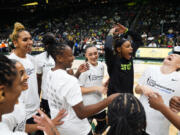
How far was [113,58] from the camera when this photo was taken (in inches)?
113

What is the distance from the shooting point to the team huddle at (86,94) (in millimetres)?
1026

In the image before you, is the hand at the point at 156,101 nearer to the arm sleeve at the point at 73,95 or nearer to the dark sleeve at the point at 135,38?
the arm sleeve at the point at 73,95

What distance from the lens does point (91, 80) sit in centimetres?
278

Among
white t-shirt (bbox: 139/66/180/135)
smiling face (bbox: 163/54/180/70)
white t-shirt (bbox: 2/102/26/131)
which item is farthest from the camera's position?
smiling face (bbox: 163/54/180/70)

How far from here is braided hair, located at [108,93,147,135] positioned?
99 cm

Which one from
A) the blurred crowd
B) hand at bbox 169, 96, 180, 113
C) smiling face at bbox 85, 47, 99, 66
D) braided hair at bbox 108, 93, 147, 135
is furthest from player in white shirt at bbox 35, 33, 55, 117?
the blurred crowd

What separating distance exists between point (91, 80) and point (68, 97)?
1.26 m

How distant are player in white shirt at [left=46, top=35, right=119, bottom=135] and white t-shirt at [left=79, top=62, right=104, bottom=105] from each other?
2.50 feet

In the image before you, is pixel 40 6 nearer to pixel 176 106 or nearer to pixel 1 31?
pixel 1 31

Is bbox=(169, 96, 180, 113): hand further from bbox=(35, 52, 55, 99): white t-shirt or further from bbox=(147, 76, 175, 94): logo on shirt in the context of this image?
bbox=(35, 52, 55, 99): white t-shirt

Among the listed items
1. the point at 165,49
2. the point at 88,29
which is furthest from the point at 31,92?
the point at 88,29

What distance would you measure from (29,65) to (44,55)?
0.52 metres

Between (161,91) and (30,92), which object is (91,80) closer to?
(30,92)

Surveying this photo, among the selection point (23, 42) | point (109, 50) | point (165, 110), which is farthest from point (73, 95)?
point (23, 42)
